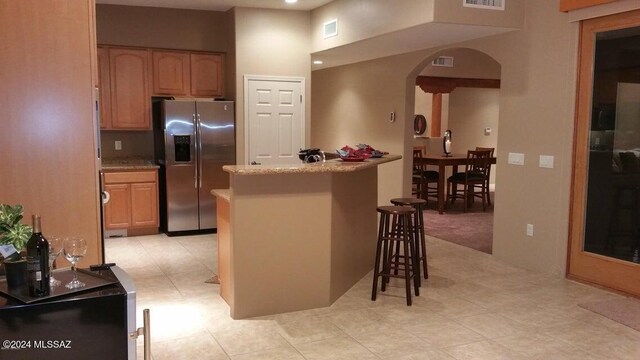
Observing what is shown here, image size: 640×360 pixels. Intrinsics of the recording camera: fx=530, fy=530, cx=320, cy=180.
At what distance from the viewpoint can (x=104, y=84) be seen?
6.64 meters

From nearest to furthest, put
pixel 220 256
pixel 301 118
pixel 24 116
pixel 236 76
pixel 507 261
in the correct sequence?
pixel 24 116, pixel 220 256, pixel 507 261, pixel 236 76, pixel 301 118

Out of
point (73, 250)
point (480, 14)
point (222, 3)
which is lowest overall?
point (73, 250)

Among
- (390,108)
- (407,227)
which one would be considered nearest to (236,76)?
(390,108)

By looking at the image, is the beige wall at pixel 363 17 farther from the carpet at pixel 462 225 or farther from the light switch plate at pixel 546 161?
the carpet at pixel 462 225

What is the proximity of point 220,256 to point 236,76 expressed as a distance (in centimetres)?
320

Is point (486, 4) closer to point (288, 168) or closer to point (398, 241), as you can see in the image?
point (398, 241)

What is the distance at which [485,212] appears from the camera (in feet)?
28.4

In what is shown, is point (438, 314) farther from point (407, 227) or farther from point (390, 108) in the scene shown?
point (390, 108)

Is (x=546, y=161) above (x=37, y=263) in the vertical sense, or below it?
above

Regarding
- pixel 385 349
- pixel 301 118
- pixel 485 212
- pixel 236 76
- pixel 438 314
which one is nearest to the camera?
pixel 385 349

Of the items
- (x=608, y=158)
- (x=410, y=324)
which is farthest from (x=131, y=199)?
(x=608, y=158)

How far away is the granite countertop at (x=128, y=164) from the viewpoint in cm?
651

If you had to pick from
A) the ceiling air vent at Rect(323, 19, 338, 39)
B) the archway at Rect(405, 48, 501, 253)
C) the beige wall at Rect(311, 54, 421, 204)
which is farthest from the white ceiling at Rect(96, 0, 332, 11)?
the archway at Rect(405, 48, 501, 253)

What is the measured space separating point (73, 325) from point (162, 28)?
597 cm
